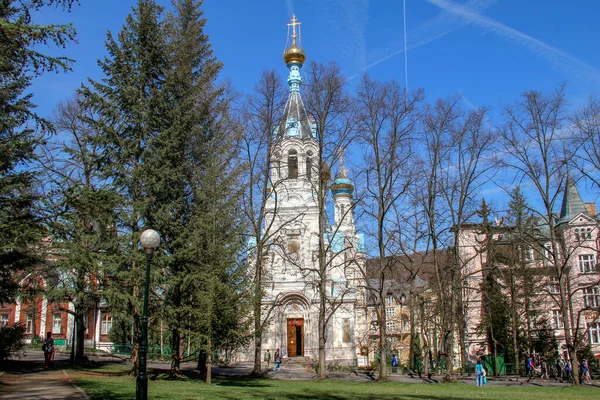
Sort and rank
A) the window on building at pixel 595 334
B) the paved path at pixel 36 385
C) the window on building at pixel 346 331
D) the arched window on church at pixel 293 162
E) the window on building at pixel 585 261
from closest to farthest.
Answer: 1. the paved path at pixel 36 385
2. the arched window on church at pixel 293 162
3. the window on building at pixel 346 331
4. the window on building at pixel 595 334
5. the window on building at pixel 585 261

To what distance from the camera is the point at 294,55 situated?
4466 cm

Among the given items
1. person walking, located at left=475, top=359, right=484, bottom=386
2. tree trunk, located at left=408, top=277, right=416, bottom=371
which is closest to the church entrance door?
tree trunk, located at left=408, top=277, right=416, bottom=371

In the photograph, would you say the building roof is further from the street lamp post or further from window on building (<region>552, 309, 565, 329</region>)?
the street lamp post

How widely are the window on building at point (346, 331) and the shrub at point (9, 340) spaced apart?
22.0 metres

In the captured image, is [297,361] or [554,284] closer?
[554,284]

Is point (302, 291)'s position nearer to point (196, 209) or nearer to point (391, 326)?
point (196, 209)

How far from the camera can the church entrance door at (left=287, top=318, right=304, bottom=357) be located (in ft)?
125

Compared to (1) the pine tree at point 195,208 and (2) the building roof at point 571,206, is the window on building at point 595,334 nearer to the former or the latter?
(2) the building roof at point 571,206

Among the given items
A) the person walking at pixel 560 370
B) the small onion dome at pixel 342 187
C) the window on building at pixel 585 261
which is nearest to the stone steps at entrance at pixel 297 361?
the person walking at pixel 560 370

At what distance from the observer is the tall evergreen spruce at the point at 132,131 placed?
62.8 feet

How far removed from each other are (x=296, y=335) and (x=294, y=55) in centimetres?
2282

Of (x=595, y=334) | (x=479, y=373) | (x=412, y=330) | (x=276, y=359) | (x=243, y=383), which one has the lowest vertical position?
(x=276, y=359)

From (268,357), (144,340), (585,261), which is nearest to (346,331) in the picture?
(268,357)

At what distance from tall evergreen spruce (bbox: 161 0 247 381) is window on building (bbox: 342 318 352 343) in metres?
18.2
